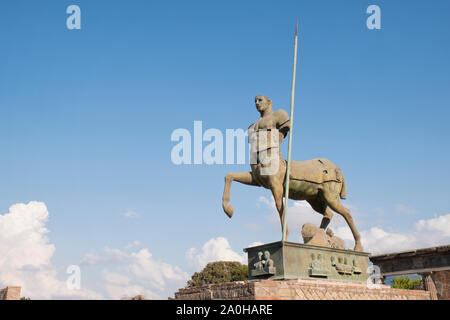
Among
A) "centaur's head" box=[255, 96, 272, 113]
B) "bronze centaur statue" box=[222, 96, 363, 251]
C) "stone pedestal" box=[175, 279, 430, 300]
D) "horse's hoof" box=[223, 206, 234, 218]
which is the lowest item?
"stone pedestal" box=[175, 279, 430, 300]

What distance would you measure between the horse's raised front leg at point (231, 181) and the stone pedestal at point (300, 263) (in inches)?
39.9

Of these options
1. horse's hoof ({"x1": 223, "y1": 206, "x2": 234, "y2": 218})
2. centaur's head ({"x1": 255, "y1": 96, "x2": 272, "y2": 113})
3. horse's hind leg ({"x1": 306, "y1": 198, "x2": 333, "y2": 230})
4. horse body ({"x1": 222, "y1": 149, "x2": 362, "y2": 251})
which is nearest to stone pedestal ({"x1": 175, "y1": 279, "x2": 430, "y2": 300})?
horse body ({"x1": 222, "y1": 149, "x2": 362, "y2": 251})

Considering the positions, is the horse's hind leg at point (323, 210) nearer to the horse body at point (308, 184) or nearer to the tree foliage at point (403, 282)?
the horse body at point (308, 184)

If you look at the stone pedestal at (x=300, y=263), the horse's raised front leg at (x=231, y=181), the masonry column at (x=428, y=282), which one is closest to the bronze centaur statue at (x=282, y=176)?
the horse's raised front leg at (x=231, y=181)

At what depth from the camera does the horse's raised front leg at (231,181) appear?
1095cm

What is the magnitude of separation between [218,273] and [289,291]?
3336cm

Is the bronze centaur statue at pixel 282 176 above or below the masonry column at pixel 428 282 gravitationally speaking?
above

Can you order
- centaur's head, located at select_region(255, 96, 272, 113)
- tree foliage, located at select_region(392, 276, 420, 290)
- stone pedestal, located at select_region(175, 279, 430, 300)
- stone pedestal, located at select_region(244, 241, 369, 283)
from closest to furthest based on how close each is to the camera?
stone pedestal, located at select_region(175, 279, 430, 300)
stone pedestal, located at select_region(244, 241, 369, 283)
centaur's head, located at select_region(255, 96, 272, 113)
tree foliage, located at select_region(392, 276, 420, 290)

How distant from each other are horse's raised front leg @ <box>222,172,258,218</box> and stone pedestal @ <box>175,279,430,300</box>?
1.89 meters

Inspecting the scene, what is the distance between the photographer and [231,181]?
11109 millimetres

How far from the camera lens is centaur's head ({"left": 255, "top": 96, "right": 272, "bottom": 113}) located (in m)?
11.6

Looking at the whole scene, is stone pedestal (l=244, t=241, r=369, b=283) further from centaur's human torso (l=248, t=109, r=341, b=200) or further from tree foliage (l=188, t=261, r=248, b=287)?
tree foliage (l=188, t=261, r=248, b=287)
